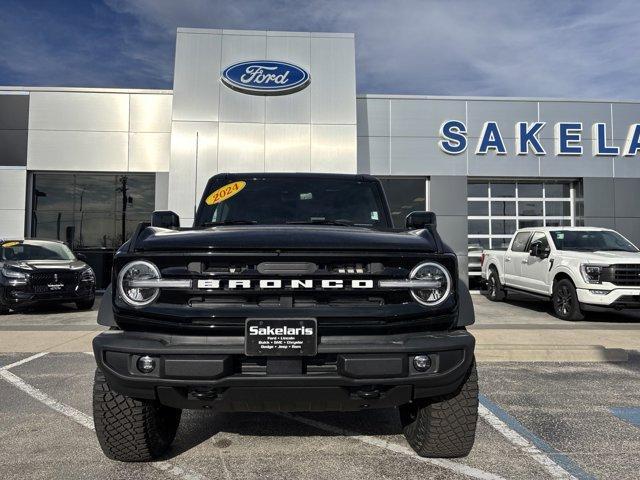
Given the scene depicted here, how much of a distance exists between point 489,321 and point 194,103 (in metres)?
9.35

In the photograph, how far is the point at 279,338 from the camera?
8.00 ft

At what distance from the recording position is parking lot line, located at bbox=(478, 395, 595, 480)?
3002 millimetres

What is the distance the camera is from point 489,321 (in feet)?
30.3

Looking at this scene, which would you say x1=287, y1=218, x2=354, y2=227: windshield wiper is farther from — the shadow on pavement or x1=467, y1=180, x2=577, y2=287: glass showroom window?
x1=467, y1=180, x2=577, y2=287: glass showroom window

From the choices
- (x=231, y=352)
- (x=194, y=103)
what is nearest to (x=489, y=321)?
(x=231, y=352)

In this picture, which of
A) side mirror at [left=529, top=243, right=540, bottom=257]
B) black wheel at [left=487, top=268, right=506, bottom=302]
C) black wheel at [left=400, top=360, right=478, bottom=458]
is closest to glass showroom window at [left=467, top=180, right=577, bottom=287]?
black wheel at [left=487, top=268, right=506, bottom=302]

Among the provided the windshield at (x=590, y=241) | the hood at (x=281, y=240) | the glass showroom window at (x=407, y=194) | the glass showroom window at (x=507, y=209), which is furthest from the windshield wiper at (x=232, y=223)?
the glass showroom window at (x=507, y=209)

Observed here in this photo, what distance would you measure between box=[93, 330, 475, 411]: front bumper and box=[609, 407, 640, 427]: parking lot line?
2316mm

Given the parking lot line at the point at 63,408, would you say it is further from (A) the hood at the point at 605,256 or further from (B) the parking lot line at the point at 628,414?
(A) the hood at the point at 605,256

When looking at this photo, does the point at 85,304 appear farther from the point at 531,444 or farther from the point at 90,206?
the point at 531,444

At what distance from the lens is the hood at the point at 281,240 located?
2648 mm

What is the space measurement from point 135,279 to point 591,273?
340 inches

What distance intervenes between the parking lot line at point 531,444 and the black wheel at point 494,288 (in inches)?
326

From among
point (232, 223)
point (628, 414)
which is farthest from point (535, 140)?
point (232, 223)
